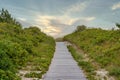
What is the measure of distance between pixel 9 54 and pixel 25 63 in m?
1.34

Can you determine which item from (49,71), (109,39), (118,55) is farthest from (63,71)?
(109,39)

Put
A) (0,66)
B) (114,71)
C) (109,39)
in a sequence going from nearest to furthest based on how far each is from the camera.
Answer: (0,66) < (114,71) < (109,39)

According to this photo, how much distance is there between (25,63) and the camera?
21.4 meters

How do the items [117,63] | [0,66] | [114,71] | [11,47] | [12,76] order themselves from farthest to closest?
[11,47]
[117,63]
[114,71]
[0,66]
[12,76]

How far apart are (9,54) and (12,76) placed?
5996 mm

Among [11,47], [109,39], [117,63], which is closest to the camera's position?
[117,63]

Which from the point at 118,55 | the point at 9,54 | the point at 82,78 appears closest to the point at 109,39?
the point at 118,55

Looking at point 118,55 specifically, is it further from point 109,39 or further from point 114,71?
point 109,39

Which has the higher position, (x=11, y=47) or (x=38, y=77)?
(x=11, y=47)

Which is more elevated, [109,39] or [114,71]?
[109,39]

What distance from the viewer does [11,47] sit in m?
21.8

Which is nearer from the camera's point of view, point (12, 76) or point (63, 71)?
point (12, 76)

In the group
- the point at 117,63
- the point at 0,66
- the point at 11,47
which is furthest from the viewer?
the point at 11,47

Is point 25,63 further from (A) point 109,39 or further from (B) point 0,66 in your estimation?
(A) point 109,39
